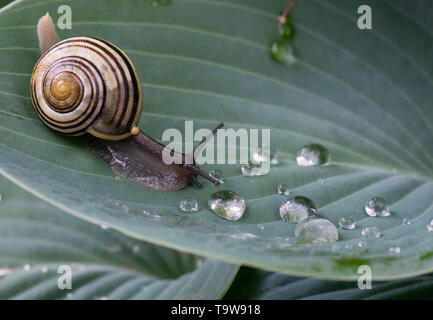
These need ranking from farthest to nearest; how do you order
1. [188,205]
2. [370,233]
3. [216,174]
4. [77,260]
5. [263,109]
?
[77,260] < [263,109] < [216,174] < [188,205] < [370,233]

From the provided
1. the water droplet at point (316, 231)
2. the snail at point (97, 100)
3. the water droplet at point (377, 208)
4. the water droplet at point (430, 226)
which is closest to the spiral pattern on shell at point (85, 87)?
the snail at point (97, 100)

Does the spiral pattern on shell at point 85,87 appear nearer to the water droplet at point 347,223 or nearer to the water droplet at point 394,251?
the water droplet at point 347,223

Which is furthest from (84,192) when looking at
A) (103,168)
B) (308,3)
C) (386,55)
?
(386,55)

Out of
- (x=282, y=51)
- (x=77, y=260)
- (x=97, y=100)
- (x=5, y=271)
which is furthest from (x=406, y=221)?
(x=5, y=271)

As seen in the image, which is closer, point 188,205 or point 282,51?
point 188,205

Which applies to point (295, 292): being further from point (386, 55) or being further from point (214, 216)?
point (386, 55)

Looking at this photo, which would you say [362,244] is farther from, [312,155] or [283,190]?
[312,155]

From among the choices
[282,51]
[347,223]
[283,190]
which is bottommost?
[347,223]
